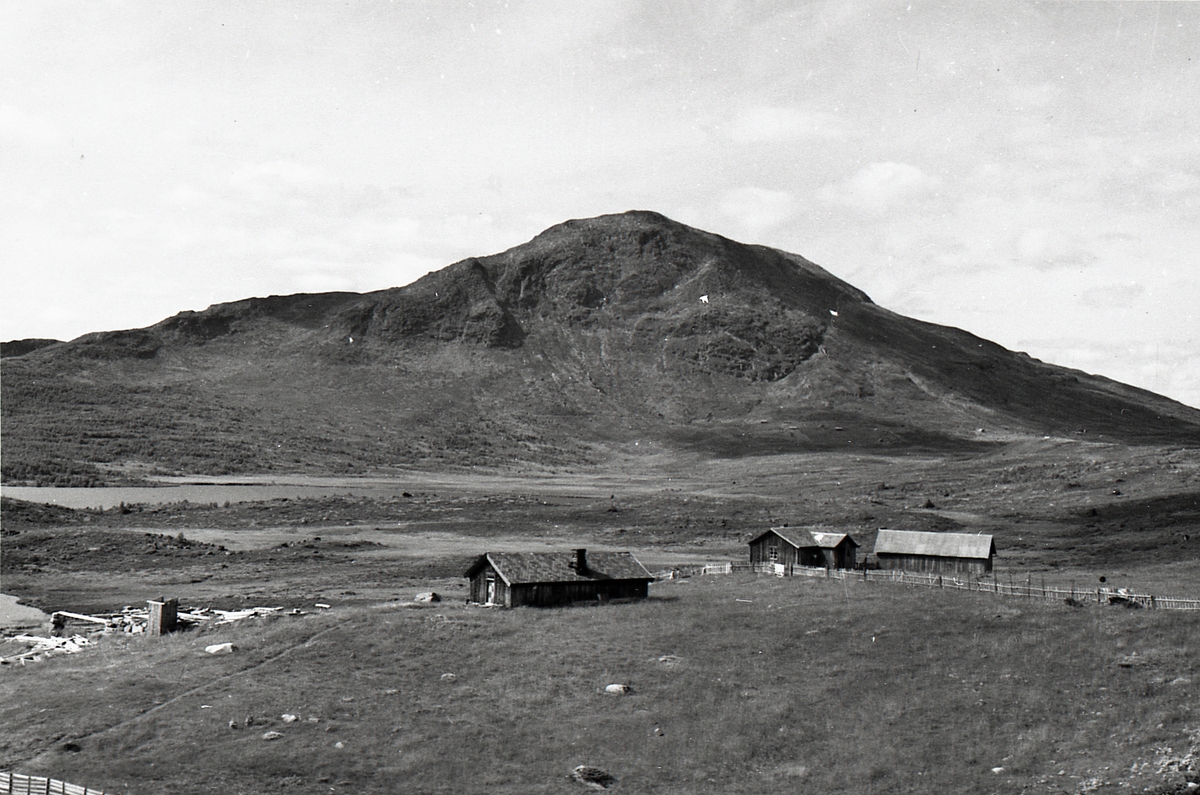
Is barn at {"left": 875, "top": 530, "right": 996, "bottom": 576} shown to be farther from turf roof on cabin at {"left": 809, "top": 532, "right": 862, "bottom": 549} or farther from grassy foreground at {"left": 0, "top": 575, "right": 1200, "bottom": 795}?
grassy foreground at {"left": 0, "top": 575, "right": 1200, "bottom": 795}

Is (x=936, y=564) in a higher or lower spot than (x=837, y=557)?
lower

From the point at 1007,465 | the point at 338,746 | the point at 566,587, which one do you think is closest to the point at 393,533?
the point at 566,587

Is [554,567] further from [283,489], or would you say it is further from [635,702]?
[283,489]

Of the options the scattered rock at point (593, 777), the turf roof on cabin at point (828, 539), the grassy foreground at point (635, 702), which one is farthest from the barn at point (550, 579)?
the scattered rock at point (593, 777)

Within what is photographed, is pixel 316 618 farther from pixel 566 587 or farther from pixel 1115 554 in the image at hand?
pixel 1115 554

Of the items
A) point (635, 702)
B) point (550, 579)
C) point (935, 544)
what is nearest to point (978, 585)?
point (935, 544)
